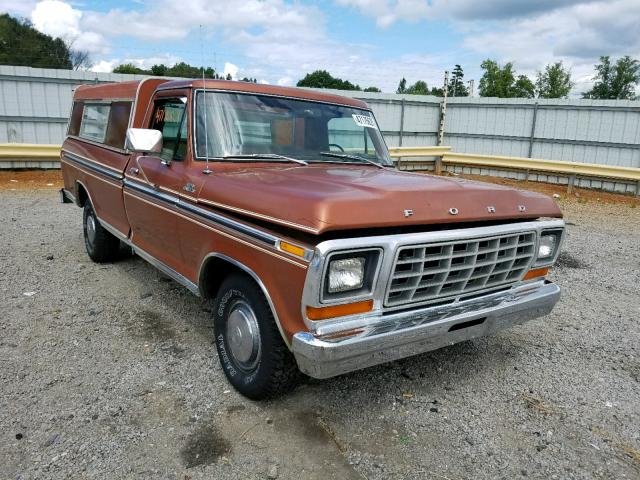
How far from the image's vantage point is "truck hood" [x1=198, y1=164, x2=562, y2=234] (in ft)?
8.26

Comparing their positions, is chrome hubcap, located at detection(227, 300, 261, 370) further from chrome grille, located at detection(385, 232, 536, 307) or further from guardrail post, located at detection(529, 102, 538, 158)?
guardrail post, located at detection(529, 102, 538, 158)

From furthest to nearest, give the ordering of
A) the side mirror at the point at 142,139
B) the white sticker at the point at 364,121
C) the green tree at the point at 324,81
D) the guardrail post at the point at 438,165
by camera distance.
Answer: the green tree at the point at 324,81 → the guardrail post at the point at 438,165 → the white sticker at the point at 364,121 → the side mirror at the point at 142,139

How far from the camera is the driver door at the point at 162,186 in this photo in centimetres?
380

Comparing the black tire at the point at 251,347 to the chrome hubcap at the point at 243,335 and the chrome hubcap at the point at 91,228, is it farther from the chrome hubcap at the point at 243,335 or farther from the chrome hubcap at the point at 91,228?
the chrome hubcap at the point at 91,228

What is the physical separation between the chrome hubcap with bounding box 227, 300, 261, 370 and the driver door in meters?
0.83

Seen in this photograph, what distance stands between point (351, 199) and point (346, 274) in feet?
1.27

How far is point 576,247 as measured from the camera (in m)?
7.43

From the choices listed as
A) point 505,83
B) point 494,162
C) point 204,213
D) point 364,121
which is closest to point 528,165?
point 494,162

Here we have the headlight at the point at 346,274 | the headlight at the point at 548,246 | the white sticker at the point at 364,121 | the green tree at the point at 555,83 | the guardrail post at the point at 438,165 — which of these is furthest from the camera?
the green tree at the point at 555,83

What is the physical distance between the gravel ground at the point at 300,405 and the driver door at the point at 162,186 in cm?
74

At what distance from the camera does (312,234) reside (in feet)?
8.25

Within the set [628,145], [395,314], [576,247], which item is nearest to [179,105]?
[395,314]

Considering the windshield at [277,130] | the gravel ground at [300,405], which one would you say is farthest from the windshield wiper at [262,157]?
the gravel ground at [300,405]

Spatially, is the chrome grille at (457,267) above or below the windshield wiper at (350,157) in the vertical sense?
below
